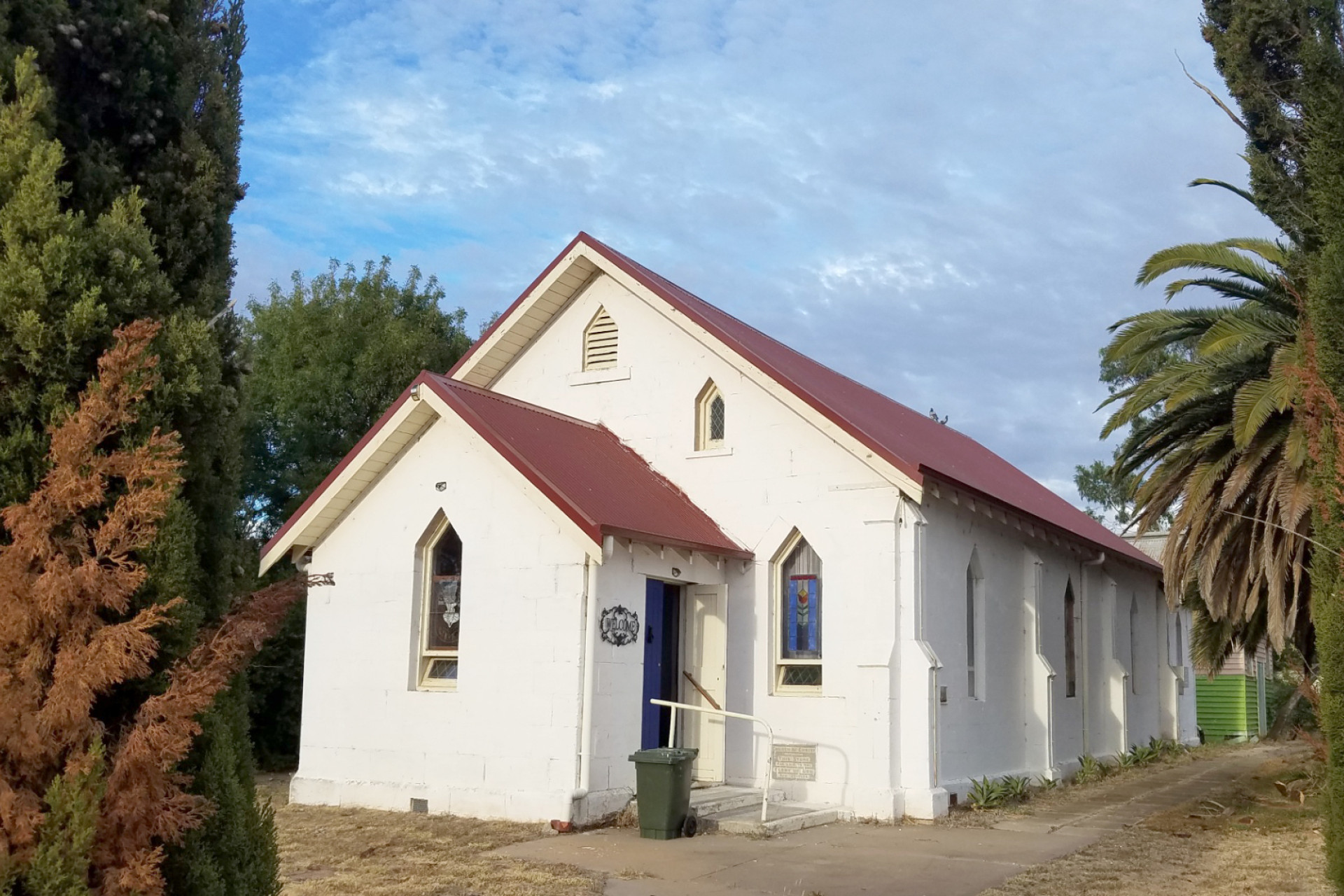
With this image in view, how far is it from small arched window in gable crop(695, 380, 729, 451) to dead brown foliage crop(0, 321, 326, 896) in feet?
38.0

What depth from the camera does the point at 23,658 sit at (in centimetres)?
544

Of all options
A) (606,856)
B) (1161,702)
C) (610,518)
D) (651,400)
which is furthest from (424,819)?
(1161,702)

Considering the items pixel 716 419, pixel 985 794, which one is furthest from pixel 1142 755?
pixel 716 419

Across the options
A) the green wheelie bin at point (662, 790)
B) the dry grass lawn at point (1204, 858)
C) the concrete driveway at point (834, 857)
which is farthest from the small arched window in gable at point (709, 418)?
the dry grass lawn at point (1204, 858)

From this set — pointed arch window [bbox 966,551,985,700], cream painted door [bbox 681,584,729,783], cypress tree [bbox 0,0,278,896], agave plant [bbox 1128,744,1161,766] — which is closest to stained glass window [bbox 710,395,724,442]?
cream painted door [bbox 681,584,729,783]

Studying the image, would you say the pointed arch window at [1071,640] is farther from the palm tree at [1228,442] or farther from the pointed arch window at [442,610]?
the pointed arch window at [442,610]

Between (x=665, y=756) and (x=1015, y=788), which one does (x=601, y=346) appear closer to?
(x=665, y=756)

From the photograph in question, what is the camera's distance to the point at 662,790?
12734mm

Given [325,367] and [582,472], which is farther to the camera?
[325,367]

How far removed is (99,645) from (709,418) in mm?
12304

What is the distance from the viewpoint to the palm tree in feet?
Answer: 47.0

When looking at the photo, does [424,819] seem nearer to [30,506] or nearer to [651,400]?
[651,400]

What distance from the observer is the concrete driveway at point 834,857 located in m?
10.4

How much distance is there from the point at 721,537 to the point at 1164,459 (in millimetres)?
6350
